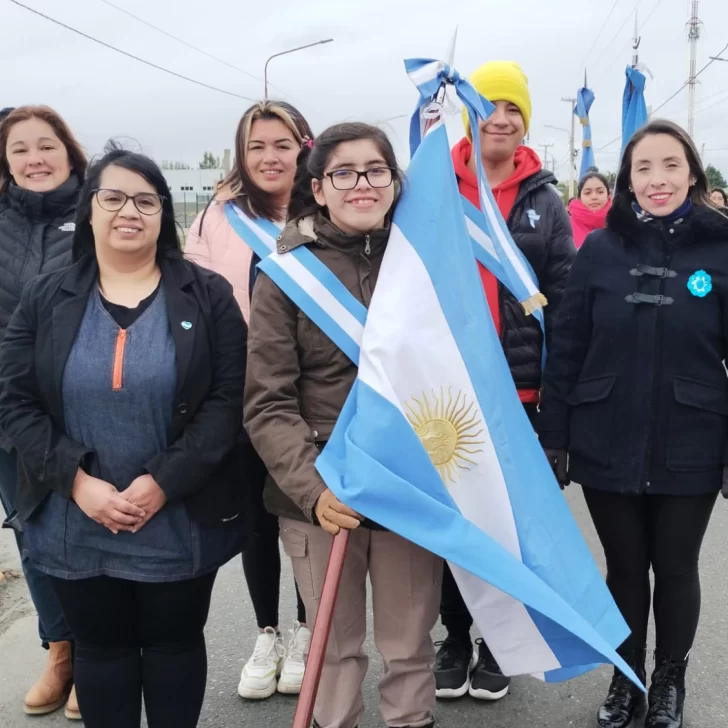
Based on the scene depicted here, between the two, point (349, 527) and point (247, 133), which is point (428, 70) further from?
point (349, 527)

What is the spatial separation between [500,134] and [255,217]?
945 millimetres

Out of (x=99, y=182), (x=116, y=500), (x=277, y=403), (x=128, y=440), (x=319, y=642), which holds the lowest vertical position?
(x=319, y=642)

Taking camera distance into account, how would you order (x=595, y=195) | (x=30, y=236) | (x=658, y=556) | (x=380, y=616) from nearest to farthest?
(x=380, y=616)
(x=658, y=556)
(x=30, y=236)
(x=595, y=195)

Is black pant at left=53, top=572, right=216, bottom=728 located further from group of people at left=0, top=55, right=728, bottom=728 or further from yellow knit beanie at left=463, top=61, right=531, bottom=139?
yellow knit beanie at left=463, top=61, right=531, bottom=139

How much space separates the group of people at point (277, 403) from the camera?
220 centimetres

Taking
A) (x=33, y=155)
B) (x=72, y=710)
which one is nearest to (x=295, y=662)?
(x=72, y=710)

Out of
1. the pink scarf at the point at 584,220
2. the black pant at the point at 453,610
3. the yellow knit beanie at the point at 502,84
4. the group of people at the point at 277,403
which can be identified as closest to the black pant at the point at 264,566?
the group of people at the point at 277,403

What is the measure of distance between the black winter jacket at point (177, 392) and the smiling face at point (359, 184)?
1.50ft

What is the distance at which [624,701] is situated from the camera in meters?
2.76

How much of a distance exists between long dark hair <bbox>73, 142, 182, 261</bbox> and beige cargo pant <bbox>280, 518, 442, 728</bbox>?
0.97 m

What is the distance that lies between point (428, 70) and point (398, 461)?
3.80 feet

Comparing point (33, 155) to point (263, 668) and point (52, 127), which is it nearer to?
point (52, 127)

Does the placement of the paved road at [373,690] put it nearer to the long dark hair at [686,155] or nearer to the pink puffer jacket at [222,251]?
the pink puffer jacket at [222,251]

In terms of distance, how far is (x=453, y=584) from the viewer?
9.96 feet
